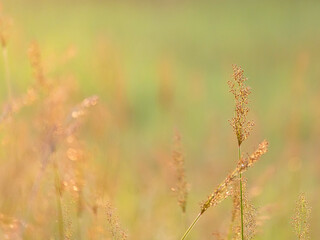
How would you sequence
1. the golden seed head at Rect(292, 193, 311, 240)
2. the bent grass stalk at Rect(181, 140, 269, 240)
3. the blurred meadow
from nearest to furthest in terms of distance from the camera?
the bent grass stalk at Rect(181, 140, 269, 240) < the golden seed head at Rect(292, 193, 311, 240) < the blurred meadow

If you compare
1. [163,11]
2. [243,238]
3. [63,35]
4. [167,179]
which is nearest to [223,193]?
[243,238]

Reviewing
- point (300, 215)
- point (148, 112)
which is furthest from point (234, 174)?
point (148, 112)

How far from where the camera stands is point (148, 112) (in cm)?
574

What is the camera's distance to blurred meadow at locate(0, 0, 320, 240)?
5.10ft

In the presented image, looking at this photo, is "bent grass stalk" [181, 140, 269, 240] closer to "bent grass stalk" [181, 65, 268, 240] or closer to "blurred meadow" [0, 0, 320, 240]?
"bent grass stalk" [181, 65, 268, 240]

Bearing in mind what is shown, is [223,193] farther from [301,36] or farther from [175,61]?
[301,36]

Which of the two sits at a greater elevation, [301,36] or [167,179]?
[301,36]

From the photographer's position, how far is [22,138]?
196cm

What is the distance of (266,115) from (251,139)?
1952mm

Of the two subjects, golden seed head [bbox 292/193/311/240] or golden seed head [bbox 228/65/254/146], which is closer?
golden seed head [bbox 228/65/254/146]

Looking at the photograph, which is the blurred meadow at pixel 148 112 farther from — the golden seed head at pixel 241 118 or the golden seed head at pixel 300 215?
the golden seed head at pixel 241 118

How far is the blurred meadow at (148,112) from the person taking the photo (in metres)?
1.56

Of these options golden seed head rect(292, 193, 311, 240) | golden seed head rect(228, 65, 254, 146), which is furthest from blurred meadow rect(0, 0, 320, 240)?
golden seed head rect(228, 65, 254, 146)

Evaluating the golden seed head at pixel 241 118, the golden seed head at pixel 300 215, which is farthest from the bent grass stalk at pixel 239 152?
the golden seed head at pixel 300 215
